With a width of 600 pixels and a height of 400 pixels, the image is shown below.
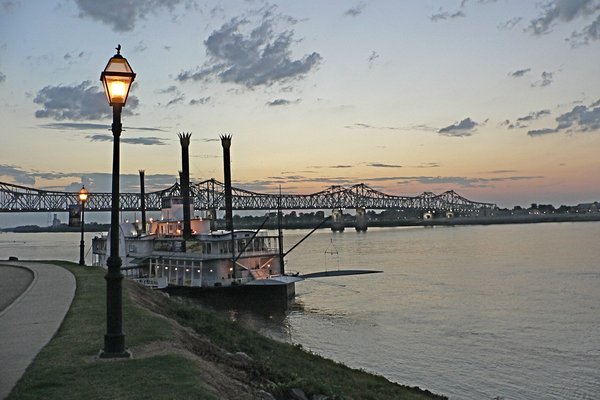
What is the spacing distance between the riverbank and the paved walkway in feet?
0.78

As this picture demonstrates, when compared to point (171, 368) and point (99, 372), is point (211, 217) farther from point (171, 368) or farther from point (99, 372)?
point (99, 372)

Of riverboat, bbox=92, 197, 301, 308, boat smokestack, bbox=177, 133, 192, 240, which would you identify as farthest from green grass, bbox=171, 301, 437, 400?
boat smokestack, bbox=177, 133, 192, 240

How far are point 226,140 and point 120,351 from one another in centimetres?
5486

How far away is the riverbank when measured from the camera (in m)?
9.01

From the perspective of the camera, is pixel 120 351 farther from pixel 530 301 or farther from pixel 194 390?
pixel 530 301

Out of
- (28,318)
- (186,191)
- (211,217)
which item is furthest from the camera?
(211,217)

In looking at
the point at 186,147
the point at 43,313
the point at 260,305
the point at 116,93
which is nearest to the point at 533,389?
Result: the point at 43,313

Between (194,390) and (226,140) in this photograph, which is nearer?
(194,390)

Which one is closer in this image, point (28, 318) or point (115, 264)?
point (115, 264)

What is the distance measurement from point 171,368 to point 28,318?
6952 millimetres

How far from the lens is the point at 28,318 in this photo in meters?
15.2

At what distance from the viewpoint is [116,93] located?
1095cm

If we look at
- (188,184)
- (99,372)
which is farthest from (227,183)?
(99,372)

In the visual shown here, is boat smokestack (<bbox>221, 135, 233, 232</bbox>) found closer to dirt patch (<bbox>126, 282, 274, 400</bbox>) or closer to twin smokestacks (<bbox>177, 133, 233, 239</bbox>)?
twin smokestacks (<bbox>177, 133, 233, 239</bbox>)
